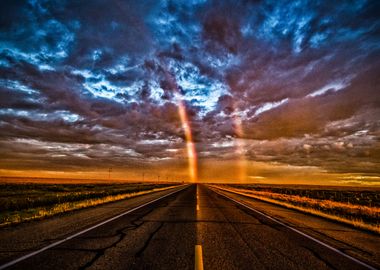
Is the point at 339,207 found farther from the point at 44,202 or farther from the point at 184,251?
the point at 44,202

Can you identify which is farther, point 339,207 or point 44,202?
point 44,202

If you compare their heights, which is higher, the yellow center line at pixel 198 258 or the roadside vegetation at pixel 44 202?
the roadside vegetation at pixel 44 202

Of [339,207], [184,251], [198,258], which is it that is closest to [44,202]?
[184,251]

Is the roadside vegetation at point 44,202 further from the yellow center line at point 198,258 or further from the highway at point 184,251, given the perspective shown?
the yellow center line at point 198,258

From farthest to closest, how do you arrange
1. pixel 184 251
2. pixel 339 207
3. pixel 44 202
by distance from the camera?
pixel 44 202
pixel 339 207
pixel 184 251

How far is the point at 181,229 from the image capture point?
9688 mm

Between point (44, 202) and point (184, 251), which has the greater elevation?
point (44, 202)

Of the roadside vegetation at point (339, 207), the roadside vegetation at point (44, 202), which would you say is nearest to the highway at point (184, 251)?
the roadside vegetation at point (339, 207)

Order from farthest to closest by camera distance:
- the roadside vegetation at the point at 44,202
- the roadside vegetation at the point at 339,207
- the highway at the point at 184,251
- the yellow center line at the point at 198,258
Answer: the roadside vegetation at the point at 339,207
the roadside vegetation at the point at 44,202
the highway at the point at 184,251
the yellow center line at the point at 198,258

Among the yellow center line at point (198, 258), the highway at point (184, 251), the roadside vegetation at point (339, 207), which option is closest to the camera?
the yellow center line at point (198, 258)

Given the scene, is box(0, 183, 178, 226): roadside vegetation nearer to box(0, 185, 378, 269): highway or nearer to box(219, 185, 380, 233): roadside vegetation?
box(0, 185, 378, 269): highway

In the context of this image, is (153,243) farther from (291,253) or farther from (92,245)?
(291,253)

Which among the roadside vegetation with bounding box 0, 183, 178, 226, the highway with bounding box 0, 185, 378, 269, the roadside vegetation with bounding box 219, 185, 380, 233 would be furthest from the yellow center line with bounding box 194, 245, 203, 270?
the roadside vegetation with bounding box 0, 183, 178, 226

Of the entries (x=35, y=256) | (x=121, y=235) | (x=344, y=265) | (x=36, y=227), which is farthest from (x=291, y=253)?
(x=36, y=227)
